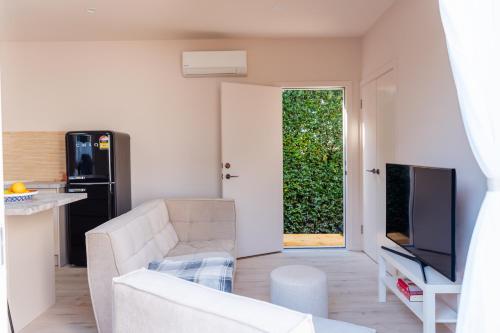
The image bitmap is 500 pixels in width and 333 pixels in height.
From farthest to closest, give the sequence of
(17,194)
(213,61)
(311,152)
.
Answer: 1. (311,152)
2. (213,61)
3. (17,194)

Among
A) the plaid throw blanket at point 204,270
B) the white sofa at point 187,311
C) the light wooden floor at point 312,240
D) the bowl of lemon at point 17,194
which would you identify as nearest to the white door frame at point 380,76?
the light wooden floor at point 312,240

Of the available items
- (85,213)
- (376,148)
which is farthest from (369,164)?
(85,213)

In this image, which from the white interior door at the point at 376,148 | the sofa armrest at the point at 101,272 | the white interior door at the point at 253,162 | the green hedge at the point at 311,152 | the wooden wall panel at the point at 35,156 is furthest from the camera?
the green hedge at the point at 311,152

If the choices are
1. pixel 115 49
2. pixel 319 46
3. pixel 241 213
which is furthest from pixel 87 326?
pixel 319 46

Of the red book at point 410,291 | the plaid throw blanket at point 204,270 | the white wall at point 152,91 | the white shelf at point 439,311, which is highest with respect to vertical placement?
the white wall at point 152,91

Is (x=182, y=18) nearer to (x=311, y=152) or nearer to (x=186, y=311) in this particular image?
(x=311, y=152)

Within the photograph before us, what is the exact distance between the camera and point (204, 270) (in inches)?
90.0

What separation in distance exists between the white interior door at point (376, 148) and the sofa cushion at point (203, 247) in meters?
1.62

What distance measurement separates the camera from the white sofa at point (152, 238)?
211 centimetres

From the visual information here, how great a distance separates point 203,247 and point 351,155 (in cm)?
224

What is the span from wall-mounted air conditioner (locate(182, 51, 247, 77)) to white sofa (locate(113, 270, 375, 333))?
326cm

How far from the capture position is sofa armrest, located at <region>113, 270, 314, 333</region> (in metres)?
0.88

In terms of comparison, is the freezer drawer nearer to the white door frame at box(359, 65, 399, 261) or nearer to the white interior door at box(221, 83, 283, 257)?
the white interior door at box(221, 83, 283, 257)

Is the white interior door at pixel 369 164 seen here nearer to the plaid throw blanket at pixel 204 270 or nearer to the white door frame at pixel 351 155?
the white door frame at pixel 351 155
